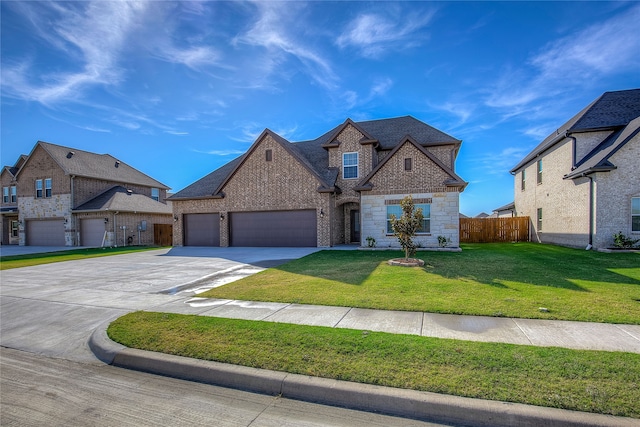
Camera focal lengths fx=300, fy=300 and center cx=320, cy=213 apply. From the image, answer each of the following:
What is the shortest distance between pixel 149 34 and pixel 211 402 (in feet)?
38.4

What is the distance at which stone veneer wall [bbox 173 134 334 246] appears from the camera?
1850 centimetres

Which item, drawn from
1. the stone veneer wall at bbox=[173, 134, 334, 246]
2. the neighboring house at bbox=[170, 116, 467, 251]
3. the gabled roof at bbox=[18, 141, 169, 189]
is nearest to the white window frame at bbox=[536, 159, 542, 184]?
the neighboring house at bbox=[170, 116, 467, 251]

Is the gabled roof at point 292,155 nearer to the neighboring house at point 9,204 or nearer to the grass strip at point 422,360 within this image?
the grass strip at point 422,360

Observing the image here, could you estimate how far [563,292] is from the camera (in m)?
6.86

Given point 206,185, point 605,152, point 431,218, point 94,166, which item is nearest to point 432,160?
point 431,218

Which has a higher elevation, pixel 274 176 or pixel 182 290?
pixel 274 176

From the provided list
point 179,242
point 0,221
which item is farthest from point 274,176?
point 0,221

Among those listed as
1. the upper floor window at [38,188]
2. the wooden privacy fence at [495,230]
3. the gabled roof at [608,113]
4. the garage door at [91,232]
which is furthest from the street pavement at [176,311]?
the upper floor window at [38,188]

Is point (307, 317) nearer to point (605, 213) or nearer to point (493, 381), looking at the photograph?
point (493, 381)

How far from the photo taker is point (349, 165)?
771 inches

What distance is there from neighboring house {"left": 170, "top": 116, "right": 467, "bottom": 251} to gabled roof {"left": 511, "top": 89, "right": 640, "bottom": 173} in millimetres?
6309

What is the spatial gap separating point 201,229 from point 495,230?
851 inches

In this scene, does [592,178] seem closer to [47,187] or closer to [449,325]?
[449,325]

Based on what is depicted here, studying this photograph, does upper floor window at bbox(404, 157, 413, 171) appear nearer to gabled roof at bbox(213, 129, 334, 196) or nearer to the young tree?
gabled roof at bbox(213, 129, 334, 196)
